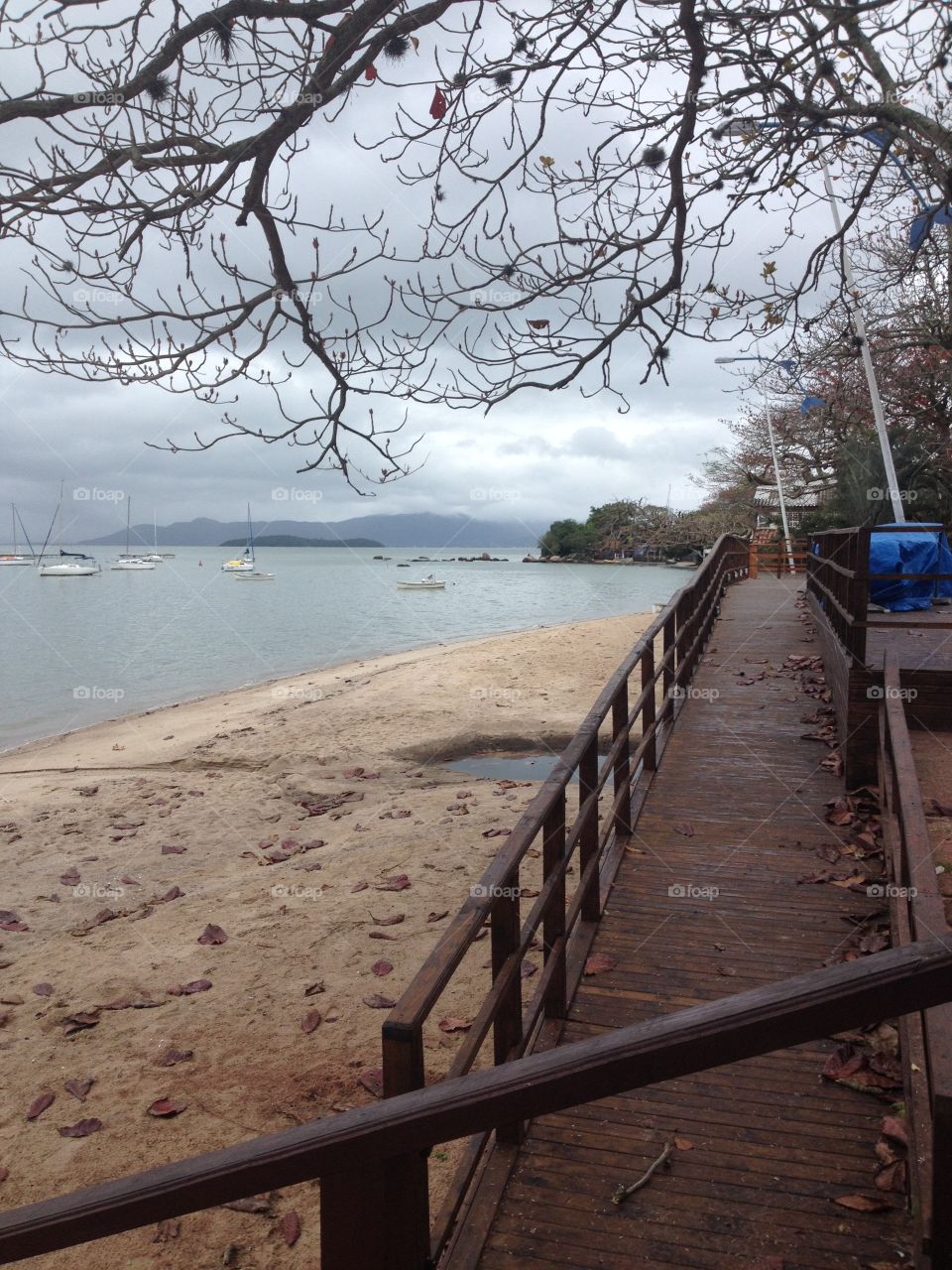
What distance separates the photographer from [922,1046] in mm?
2771

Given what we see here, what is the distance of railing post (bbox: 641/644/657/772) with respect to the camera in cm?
733

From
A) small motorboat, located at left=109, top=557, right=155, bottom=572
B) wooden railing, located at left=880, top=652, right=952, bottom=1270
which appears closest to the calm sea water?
wooden railing, located at left=880, top=652, right=952, bottom=1270

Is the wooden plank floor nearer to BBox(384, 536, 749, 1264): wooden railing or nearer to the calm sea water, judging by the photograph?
BBox(384, 536, 749, 1264): wooden railing

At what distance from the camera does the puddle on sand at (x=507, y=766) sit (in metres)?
13.7

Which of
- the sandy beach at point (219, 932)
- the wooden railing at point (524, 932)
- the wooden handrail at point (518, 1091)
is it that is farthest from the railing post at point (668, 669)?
the wooden handrail at point (518, 1091)

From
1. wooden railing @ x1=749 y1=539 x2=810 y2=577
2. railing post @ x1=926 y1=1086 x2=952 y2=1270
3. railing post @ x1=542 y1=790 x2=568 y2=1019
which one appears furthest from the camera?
wooden railing @ x1=749 y1=539 x2=810 y2=577

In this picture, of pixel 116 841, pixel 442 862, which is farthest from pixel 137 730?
pixel 442 862

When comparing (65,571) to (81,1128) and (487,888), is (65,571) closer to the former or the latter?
(81,1128)

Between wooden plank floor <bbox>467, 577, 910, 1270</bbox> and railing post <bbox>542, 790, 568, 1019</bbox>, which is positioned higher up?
railing post <bbox>542, 790, 568, 1019</bbox>

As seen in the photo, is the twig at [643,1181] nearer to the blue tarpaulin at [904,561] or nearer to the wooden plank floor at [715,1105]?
the wooden plank floor at [715,1105]

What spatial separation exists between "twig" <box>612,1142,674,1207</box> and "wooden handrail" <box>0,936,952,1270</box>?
2200 millimetres

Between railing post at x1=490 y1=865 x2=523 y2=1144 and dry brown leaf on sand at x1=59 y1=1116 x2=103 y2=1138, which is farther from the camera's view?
dry brown leaf on sand at x1=59 y1=1116 x2=103 y2=1138

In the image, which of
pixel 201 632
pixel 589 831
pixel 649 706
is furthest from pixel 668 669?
pixel 201 632

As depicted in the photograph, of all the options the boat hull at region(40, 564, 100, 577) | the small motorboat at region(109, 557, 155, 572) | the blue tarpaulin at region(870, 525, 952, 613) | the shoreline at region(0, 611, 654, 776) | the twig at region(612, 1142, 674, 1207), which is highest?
the small motorboat at region(109, 557, 155, 572)
